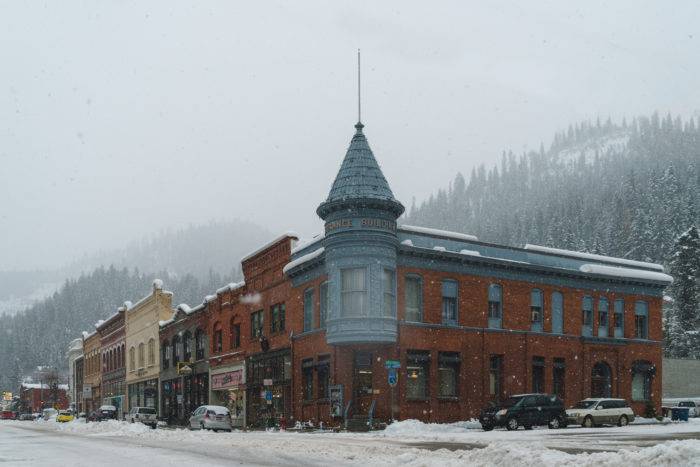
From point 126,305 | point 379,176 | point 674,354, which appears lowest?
point 674,354

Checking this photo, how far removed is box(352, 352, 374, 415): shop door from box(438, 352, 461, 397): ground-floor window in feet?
12.3

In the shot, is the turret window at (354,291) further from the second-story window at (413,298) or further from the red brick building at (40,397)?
the red brick building at (40,397)

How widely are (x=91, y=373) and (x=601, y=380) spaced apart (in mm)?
68331

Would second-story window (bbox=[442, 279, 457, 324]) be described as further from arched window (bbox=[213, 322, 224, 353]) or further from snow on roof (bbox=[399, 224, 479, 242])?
arched window (bbox=[213, 322, 224, 353])

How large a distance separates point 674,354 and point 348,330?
2245 inches

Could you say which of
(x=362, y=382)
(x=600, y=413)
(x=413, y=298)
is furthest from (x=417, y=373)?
(x=600, y=413)

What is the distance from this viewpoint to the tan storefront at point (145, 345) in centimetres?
6888

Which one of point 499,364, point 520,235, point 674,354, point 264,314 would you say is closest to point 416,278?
point 499,364

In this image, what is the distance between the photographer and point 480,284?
42281 mm

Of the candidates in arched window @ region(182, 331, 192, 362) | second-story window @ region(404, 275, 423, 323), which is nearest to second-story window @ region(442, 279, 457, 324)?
second-story window @ region(404, 275, 423, 323)

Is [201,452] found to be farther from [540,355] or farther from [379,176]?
[540,355]

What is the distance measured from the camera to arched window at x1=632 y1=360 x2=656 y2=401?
47.9m

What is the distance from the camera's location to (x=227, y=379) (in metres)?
53.7

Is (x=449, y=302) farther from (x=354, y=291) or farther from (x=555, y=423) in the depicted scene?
(x=555, y=423)
